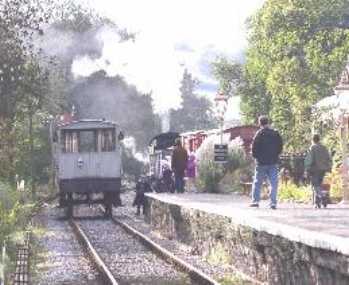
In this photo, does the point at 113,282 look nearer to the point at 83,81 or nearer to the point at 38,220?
the point at 38,220

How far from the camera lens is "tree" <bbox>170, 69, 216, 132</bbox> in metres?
130

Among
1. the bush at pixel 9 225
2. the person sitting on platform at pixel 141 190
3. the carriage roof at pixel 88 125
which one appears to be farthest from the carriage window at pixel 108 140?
the bush at pixel 9 225

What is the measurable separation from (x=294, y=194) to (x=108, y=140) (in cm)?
839

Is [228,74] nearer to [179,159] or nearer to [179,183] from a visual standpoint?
[179,183]

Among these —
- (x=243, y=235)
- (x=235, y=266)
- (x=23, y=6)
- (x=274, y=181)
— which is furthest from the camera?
(x=23, y=6)

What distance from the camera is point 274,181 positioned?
55.0 feet

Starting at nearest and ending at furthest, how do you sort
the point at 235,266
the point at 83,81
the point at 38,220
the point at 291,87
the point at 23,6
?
the point at 235,266 → the point at 38,220 → the point at 23,6 → the point at 291,87 → the point at 83,81

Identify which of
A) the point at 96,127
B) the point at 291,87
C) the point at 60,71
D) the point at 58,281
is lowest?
the point at 58,281

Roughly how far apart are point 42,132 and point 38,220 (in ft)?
74.2

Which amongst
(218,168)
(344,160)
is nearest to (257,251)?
(344,160)

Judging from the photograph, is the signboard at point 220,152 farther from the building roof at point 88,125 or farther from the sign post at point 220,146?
the building roof at point 88,125

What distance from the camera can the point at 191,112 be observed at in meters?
144

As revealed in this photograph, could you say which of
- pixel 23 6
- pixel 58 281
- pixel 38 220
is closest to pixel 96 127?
pixel 38 220

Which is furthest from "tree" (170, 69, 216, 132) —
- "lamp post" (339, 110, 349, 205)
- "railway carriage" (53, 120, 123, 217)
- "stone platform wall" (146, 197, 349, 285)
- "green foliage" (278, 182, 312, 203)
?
"stone platform wall" (146, 197, 349, 285)
